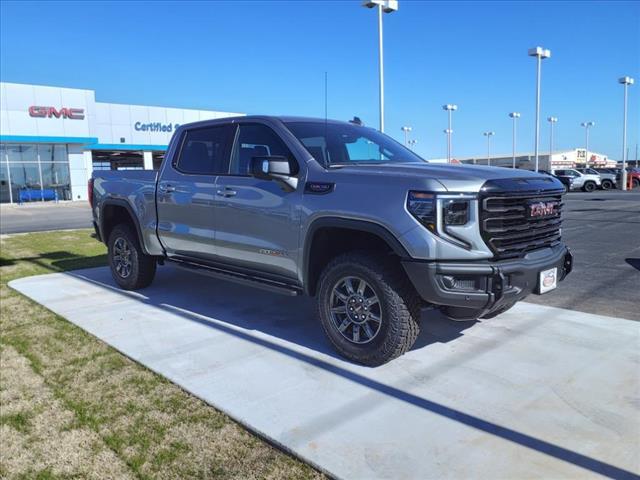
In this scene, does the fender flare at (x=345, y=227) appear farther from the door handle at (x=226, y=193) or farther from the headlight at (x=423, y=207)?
the door handle at (x=226, y=193)

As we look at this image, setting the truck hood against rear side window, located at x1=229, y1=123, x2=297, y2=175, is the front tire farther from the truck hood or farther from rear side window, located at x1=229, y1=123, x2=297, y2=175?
rear side window, located at x1=229, y1=123, x2=297, y2=175

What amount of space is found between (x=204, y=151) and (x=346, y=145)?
5.31ft

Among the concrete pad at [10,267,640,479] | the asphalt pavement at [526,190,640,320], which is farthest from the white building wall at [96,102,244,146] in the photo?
the concrete pad at [10,267,640,479]

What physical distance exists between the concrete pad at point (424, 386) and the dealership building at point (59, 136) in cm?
2873

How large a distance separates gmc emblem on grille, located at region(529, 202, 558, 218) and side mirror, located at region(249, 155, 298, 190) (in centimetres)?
185

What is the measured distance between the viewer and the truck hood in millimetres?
3688

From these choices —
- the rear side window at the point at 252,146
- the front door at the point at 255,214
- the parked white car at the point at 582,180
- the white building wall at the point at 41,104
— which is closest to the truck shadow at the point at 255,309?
the front door at the point at 255,214

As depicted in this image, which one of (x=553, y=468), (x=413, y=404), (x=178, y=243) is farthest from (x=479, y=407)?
(x=178, y=243)

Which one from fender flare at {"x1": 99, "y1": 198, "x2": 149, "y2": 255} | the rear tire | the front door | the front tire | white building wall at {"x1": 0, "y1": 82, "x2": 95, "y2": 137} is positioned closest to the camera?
the front tire

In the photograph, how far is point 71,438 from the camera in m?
3.25

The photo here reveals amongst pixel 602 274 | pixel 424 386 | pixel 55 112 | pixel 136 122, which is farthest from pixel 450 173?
pixel 136 122

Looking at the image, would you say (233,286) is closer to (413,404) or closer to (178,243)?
(178,243)

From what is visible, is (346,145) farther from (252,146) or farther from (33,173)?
(33,173)

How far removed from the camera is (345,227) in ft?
13.4
